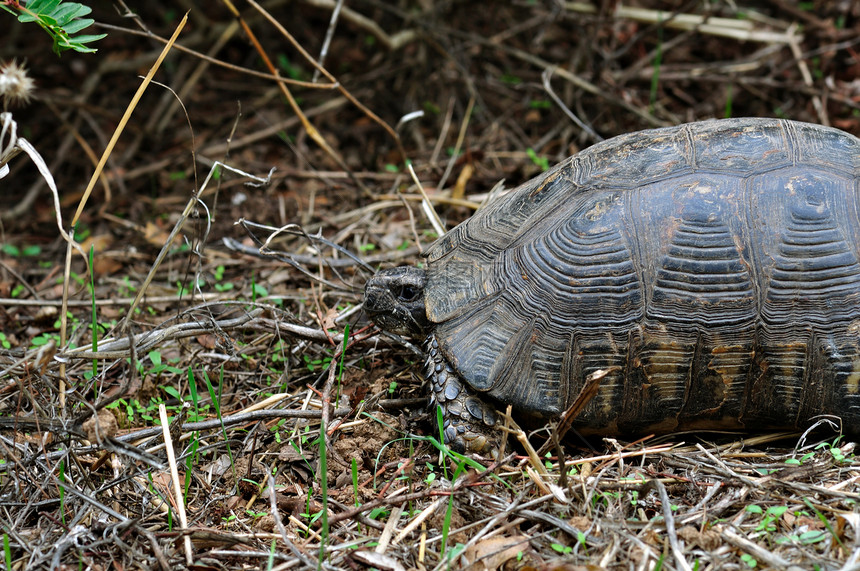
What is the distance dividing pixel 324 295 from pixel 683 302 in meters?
2.10

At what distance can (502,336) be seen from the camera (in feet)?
10.7

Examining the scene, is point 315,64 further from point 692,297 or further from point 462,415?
point 692,297

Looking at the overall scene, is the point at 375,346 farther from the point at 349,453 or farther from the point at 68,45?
the point at 68,45

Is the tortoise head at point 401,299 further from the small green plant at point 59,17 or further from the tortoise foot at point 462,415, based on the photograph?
the small green plant at point 59,17

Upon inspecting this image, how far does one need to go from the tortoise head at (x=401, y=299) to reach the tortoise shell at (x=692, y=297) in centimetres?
21

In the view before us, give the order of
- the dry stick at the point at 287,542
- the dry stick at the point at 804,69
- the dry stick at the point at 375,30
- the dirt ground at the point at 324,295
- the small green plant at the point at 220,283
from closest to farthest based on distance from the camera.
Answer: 1. the dry stick at the point at 287,542
2. the dirt ground at the point at 324,295
3. the small green plant at the point at 220,283
4. the dry stick at the point at 804,69
5. the dry stick at the point at 375,30

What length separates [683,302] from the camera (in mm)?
3133

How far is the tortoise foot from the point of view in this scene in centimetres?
327

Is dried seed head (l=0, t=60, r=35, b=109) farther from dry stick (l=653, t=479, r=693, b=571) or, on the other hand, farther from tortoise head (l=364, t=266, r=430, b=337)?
dry stick (l=653, t=479, r=693, b=571)

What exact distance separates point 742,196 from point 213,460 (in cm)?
260

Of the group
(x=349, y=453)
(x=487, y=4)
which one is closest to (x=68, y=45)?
(x=349, y=453)

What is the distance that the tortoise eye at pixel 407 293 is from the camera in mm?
3568

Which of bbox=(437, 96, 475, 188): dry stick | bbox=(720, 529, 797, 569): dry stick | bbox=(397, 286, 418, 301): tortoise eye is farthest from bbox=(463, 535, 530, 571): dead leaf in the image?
bbox=(437, 96, 475, 188): dry stick

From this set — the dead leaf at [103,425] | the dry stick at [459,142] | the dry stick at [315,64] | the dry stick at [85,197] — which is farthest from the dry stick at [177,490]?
the dry stick at [459,142]
